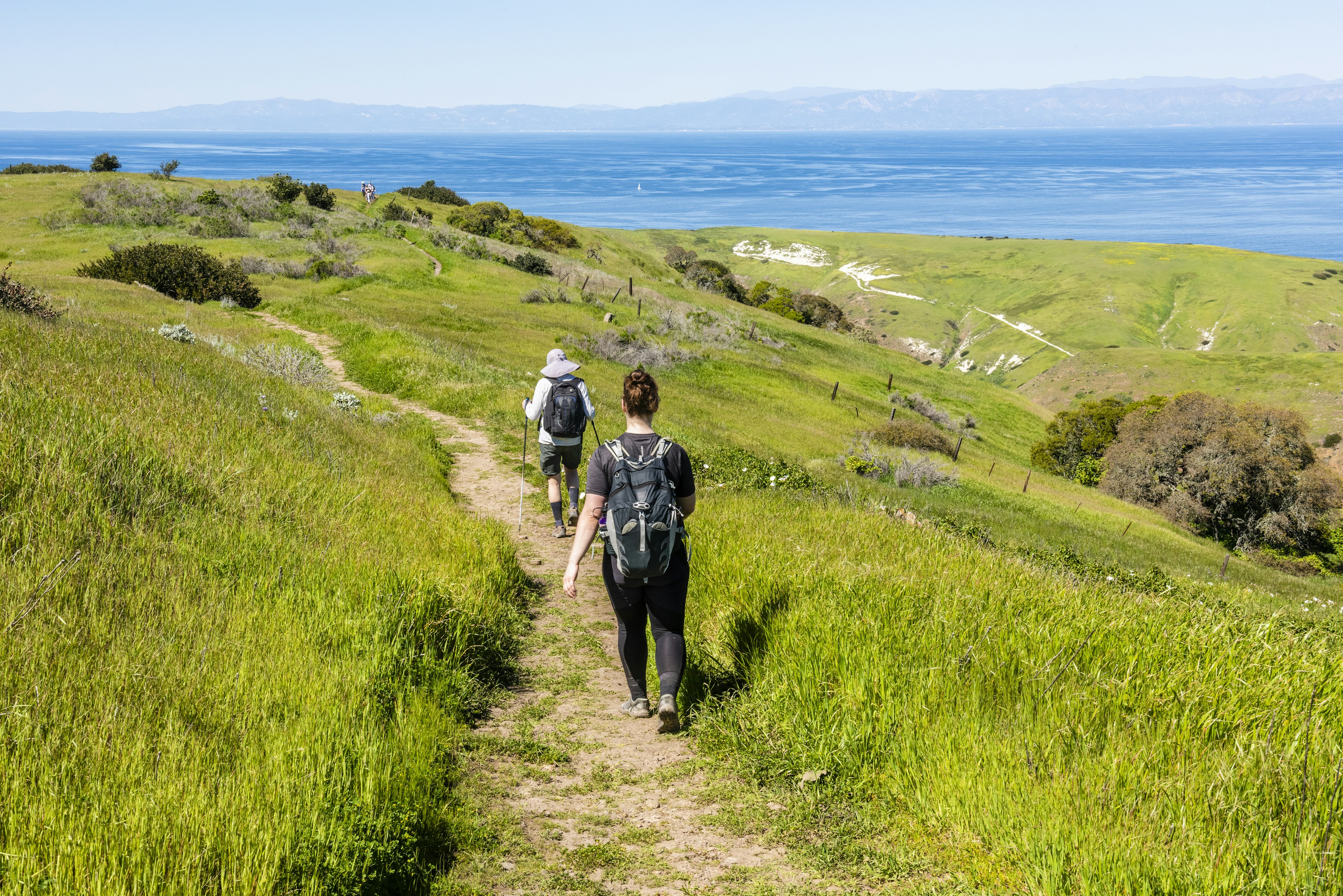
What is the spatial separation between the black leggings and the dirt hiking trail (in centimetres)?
46

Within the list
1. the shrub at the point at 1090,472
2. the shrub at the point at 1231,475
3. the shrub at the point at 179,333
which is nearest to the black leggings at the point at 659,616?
the shrub at the point at 179,333

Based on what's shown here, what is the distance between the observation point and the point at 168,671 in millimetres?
3934

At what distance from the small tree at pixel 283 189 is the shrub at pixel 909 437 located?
46.2m

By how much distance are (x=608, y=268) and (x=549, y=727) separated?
225 feet

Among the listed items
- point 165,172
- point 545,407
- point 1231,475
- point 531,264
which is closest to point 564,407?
point 545,407

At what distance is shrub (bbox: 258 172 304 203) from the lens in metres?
56.5

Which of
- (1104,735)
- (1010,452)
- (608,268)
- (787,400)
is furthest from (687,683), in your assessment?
(608,268)

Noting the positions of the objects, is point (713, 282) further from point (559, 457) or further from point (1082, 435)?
point (559, 457)

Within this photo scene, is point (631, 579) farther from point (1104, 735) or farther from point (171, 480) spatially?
point (171, 480)

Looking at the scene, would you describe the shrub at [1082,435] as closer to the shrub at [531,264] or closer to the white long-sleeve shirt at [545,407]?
the shrub at [531,264]

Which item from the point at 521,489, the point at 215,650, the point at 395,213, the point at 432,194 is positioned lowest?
the point at 521,489

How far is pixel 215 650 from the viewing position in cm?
428

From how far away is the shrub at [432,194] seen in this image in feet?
268

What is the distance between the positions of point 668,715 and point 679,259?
10615cm
